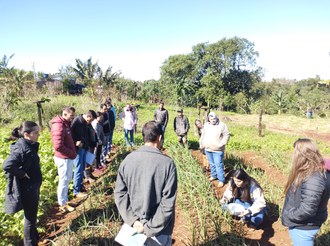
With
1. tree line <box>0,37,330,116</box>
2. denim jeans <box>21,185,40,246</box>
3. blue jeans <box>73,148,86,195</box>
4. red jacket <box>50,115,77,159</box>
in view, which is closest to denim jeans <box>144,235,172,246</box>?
denim jeans <box>21,185,40,246</box>

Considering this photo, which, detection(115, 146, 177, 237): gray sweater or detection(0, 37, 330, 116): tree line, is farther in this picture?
detection(0, 37, 330, 116): tree line

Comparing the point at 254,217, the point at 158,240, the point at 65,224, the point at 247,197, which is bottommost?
the point at 65,224

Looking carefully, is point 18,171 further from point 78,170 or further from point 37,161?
point 78,170

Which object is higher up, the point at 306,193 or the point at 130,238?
the point at 306,193

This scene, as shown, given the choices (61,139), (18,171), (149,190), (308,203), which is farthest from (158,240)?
(61,139)

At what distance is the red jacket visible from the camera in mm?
3950

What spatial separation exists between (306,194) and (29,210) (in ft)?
9.90

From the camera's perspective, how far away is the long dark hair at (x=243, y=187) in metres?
3.63

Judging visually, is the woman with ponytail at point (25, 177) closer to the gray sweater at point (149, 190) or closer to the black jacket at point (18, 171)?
the black jacket at point (18, 171)

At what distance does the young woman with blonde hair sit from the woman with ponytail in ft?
9.28

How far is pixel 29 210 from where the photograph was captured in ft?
10.1

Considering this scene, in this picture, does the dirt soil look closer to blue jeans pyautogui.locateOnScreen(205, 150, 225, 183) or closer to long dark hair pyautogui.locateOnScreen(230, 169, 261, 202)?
long dark hair pyautogui.locateOnScreen(230, 169, 261, 202)

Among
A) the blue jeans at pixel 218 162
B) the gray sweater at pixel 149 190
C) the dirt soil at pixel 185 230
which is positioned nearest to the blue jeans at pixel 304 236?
the dirt soil at pixel 185 230

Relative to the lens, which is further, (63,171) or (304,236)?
(63,171)
